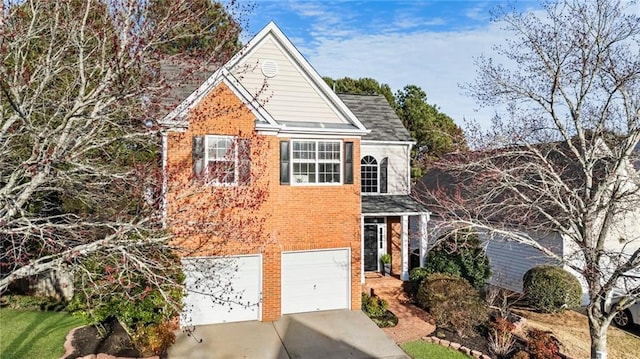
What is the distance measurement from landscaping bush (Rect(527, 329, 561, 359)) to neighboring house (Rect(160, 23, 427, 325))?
566 centimetres

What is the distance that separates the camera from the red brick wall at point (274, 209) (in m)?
12.5

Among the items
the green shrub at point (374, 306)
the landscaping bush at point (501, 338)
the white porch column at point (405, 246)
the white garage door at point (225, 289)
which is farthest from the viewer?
the white porch column at point (405, 246)

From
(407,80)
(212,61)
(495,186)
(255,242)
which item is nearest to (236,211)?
(255,242)

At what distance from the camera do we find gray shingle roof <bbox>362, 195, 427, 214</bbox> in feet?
56.3

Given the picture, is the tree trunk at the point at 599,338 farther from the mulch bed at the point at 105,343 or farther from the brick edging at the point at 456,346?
the mulch bed at the point at 105,343

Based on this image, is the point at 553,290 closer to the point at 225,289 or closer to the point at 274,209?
the point at 274,209

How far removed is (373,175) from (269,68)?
723cm

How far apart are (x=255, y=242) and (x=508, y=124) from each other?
28.9ft

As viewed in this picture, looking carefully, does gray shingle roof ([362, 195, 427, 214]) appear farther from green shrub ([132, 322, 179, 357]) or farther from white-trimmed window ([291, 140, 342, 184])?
green shrub ([132, 322, 179, 357])

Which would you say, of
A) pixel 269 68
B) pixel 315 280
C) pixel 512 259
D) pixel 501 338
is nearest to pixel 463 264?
pixel 512 259

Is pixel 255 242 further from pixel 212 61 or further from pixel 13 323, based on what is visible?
pixel 13 323

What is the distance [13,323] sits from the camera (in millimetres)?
13547

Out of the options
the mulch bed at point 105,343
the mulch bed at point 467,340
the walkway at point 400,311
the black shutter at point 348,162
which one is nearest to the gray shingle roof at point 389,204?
the black shutter at point 348,162

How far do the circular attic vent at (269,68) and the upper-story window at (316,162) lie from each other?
8.76 ft
